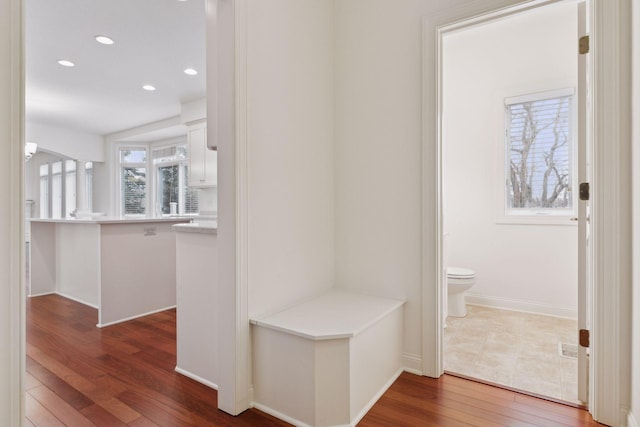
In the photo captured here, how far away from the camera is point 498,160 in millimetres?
3523

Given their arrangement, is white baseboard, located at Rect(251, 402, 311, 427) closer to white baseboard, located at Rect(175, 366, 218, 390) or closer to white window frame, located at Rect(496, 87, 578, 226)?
white baseboard, located at Rect(175, 366, 218, 390)

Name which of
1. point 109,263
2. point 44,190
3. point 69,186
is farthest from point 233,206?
point 44,190

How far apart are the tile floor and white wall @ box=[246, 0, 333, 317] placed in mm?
1090

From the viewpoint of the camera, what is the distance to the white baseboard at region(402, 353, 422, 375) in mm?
2148

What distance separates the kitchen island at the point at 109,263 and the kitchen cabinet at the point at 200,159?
128cm

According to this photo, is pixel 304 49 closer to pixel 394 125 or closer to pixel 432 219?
pixel 394 125

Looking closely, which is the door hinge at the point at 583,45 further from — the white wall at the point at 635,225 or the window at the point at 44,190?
the window at the point at 44,190

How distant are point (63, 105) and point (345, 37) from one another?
5.03 metres

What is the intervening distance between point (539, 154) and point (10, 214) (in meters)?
3.96

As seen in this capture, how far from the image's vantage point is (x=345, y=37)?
245cm

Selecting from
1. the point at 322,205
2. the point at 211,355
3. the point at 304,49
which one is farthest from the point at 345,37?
the point at 211,355

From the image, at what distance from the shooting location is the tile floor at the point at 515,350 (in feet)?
6.69

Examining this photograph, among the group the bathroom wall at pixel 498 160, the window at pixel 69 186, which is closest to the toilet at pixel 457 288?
the bathroom wall at pixel 498 160

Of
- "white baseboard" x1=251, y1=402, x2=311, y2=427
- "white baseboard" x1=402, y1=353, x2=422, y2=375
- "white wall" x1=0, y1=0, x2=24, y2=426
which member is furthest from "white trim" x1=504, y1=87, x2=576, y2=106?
"white wall" x1=0, y1=0, x2=24, y2=426
